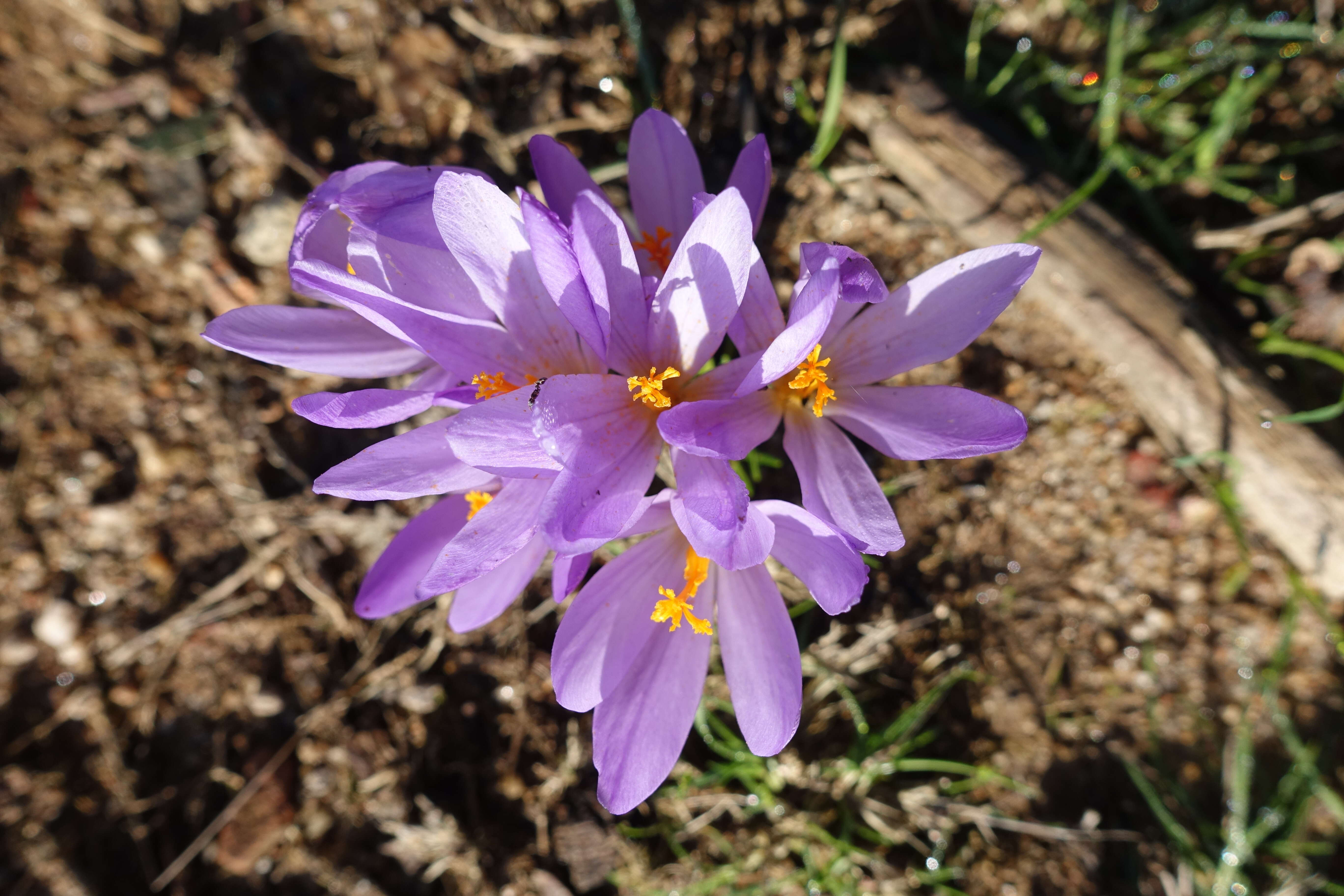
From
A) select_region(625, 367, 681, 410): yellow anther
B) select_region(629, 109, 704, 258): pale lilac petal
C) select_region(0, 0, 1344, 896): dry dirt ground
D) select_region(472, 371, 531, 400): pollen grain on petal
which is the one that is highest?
select_region(629, 109, 704, 258): pale lilac petal

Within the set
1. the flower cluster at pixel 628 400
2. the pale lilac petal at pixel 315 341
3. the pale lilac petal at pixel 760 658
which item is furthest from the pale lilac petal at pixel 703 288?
the pale lilac petal at pixel 315 341

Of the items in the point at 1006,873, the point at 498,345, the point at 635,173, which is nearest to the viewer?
the point at 498,345

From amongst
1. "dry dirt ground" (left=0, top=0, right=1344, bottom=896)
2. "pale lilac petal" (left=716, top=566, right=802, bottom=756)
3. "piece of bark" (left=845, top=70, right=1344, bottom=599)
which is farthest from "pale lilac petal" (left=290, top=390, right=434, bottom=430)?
"piece of bark" (left=845, top=70, right=1344, bottom=599)

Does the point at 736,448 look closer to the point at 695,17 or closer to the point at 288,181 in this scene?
the point at 695,17

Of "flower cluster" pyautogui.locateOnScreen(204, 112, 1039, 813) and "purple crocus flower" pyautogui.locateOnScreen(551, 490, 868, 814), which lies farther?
"purple crocus flower" pyautogui.locateOnScreen(551, 490, 868, 814)

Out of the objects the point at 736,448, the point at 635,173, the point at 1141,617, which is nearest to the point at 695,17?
the point at 635,173

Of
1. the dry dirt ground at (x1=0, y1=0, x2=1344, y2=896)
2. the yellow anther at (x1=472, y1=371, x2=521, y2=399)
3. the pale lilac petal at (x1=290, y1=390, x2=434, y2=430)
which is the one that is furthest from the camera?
the dry dirt ground at (x1=0, y1=0, x2=1344, y2=896)

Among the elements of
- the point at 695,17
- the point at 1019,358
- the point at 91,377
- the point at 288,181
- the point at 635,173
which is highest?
the point at 695,17

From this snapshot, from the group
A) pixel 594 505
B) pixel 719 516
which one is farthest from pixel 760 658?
pixel 594 505

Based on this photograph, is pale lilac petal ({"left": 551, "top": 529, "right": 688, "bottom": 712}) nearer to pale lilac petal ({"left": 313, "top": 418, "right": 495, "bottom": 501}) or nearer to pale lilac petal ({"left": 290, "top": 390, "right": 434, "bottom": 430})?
pale lilac petal ({"left": 313, "top": 418, "right": 495, "bottom": 501})
